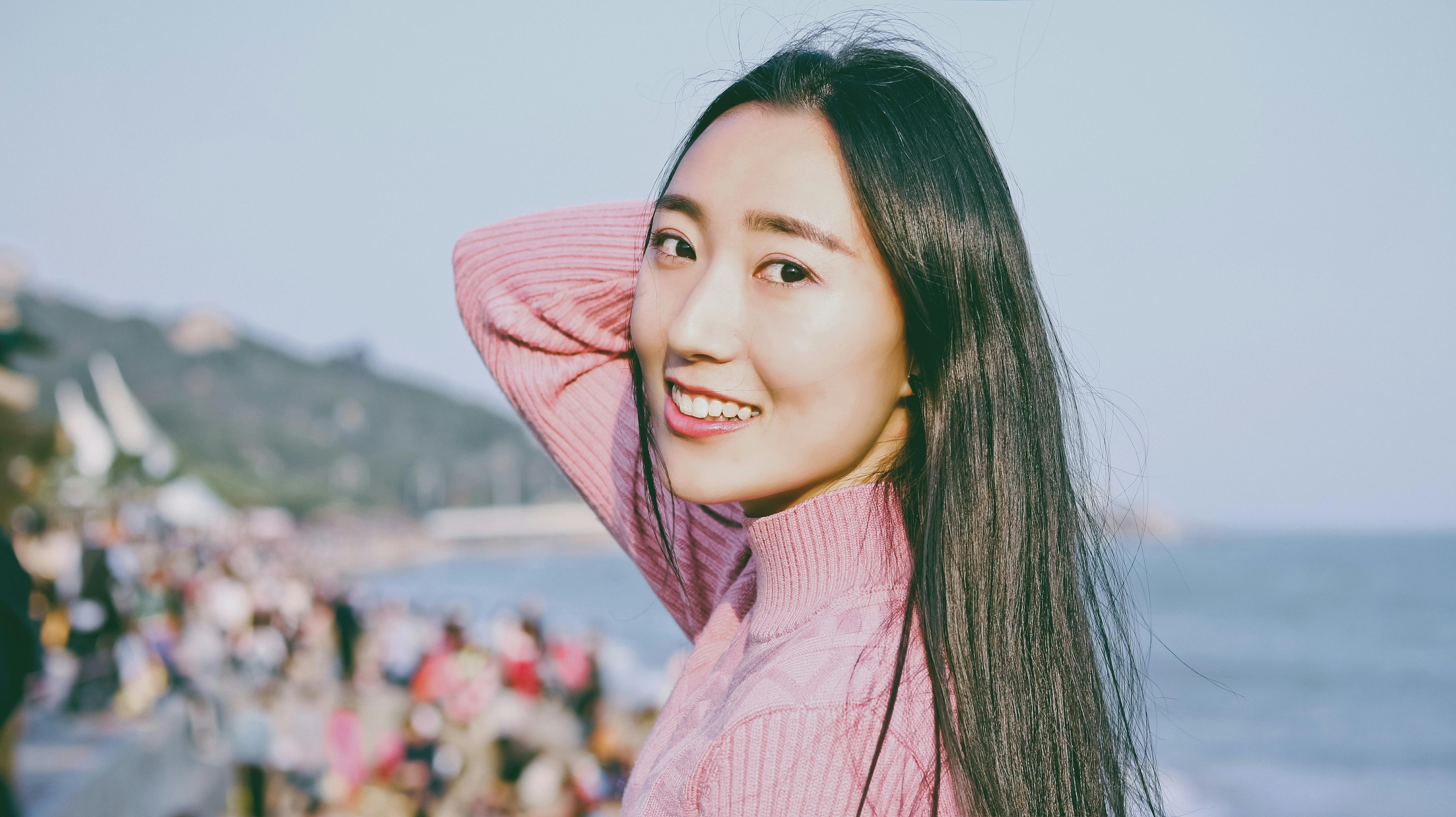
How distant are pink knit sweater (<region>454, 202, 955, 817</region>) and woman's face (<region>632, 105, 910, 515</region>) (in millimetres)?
92

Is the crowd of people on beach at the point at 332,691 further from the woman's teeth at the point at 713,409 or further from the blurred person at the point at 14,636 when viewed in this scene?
the woman's teeth at the point at 713,409

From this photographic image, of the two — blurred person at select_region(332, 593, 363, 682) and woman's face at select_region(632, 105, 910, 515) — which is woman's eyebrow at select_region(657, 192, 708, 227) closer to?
A: woman's face at select_region(632, 105, 910, 515)

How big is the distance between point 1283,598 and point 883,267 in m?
50.1

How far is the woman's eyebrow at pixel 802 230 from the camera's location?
1.09 meters

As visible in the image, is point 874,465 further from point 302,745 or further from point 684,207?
point 302,745

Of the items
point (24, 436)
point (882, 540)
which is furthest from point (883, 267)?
point (24, 436)

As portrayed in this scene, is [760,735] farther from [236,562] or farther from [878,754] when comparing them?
[236,562]

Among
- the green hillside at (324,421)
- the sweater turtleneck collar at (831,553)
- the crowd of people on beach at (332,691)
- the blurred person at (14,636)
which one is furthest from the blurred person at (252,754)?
the green hillside at (324,421)

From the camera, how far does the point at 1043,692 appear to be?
108 cm

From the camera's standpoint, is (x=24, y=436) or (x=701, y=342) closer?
(x=701, y=342)

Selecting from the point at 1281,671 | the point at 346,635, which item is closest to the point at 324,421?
the point at 1281,671

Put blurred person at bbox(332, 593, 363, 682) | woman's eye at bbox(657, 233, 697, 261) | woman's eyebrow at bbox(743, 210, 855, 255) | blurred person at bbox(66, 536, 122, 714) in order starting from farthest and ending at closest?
blurred person at bbox(332, 593, 363, 682) → blurred person at bbox(66, 536, 122, 714) → woman's eye at bbox(657, 233, 697, 261) → woman's eyebrow at bbox(743, 210, 855, 255)

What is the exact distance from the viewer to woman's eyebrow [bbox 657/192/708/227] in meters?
1.18

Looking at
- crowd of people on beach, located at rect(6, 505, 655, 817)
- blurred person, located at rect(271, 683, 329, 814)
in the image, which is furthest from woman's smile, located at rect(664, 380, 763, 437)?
blurred person, located at rect(271, 683, 329, 814)
